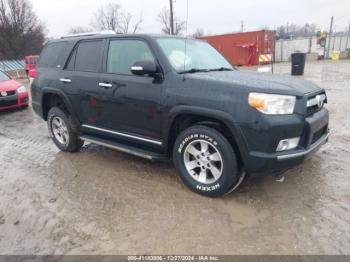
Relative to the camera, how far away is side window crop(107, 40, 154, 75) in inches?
163

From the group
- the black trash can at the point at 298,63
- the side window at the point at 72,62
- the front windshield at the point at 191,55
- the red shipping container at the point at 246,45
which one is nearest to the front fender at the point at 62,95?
the side window at the point at 72,62

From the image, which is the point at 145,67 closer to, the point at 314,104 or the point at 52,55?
the point at 314,104

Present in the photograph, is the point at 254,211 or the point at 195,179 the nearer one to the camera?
the point at 254,211

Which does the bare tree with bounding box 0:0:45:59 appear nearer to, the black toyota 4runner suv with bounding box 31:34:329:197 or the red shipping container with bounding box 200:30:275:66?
the red shipping container with bounding box 200:30:275:66

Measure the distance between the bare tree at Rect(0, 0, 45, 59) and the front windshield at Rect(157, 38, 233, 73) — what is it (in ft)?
142

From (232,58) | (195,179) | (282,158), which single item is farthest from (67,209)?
(232,58)

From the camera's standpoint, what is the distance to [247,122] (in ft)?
10.5

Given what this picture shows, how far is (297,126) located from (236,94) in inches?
27.5

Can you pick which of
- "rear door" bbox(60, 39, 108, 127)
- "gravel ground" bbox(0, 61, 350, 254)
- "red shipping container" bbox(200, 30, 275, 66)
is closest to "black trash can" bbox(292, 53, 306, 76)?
"red shipping container" bbox(200, 30, 275, 66)

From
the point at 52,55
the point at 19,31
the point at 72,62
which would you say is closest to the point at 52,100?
the point at 52,55

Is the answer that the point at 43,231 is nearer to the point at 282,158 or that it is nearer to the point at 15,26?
the point at 282,158

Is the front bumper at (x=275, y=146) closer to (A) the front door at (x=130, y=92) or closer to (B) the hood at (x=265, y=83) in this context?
(B) the hood at (x=265, y=83)

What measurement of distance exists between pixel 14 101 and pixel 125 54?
691 cm

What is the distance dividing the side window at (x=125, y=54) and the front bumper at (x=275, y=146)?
1.75m
